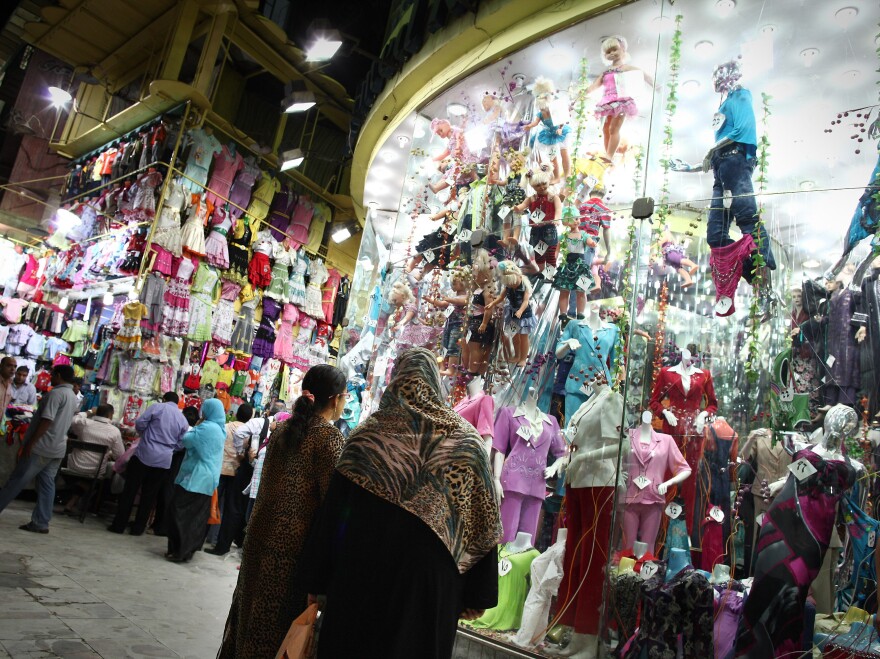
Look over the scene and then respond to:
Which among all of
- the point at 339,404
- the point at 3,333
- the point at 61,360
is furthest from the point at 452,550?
the point at 3,333

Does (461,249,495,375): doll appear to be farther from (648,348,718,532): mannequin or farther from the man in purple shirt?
the man in purple shirt

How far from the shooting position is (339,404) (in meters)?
2.51

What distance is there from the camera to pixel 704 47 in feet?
11.9

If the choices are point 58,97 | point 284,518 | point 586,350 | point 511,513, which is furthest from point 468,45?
point 58,97

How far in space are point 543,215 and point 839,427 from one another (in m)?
2.18

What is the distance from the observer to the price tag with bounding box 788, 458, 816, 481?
97.7 inches

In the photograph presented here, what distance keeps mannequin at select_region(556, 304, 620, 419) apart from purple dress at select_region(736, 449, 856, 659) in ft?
4.16

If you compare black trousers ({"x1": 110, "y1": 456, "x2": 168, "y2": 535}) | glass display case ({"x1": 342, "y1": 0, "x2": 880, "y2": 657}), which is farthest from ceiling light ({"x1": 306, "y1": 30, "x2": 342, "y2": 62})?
black trousers ({"x1": 110, "y1": 456, "x2": 168, "y2": 535})

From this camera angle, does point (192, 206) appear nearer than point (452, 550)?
No

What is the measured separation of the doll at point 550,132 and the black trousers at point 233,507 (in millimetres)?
4187

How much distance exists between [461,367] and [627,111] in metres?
2.09

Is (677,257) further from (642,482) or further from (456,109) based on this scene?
(456,109)

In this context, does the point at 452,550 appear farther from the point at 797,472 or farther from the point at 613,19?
the point at 613,19

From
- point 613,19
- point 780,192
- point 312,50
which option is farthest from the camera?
point 312,50
